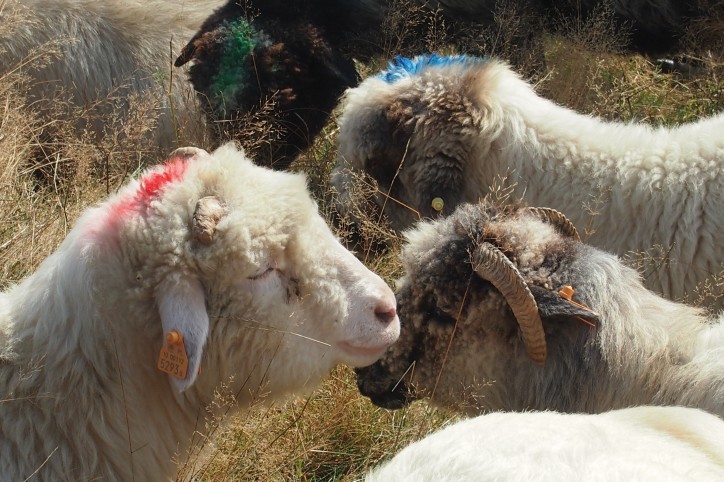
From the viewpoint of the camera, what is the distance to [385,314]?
11.0 ft

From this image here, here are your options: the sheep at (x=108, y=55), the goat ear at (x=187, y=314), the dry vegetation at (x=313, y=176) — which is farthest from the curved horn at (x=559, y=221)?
the sheep at (x=108, y=55)

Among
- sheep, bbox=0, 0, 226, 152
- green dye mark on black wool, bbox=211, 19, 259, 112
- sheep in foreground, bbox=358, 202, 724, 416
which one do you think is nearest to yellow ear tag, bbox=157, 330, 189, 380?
sheep in foreground, bbox=358, 202, 724, 416

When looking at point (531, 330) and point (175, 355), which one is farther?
point (531, 330)

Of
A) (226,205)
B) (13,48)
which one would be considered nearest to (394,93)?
(226,205)

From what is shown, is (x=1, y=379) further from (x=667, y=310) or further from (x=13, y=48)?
(x=13, y=48)

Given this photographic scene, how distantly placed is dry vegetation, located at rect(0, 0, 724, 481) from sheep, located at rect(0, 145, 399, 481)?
0.22 m

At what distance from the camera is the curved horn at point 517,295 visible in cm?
347

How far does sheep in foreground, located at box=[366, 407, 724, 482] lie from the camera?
2361 millimetres

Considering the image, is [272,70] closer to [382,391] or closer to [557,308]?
[382,391]

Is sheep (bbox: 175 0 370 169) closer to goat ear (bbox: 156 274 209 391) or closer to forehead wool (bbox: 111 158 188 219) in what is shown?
forehead wool (bbox: 111 158 188 219)

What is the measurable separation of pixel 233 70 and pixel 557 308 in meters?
3.47

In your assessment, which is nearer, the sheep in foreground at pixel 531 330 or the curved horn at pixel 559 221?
the sheep in foreground at pixel 531 330

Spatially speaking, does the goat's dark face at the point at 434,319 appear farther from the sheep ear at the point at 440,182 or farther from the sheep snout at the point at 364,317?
the sheep ear at the point at 440,182

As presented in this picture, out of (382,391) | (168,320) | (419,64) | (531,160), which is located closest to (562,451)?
(168,320)
